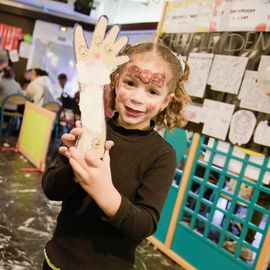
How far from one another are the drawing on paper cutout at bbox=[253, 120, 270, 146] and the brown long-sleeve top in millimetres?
1270

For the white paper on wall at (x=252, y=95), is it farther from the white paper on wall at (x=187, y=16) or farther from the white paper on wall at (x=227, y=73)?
the white paper on wall at (x=187, y=16)

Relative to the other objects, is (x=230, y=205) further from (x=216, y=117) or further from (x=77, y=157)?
(x=77, y=157)

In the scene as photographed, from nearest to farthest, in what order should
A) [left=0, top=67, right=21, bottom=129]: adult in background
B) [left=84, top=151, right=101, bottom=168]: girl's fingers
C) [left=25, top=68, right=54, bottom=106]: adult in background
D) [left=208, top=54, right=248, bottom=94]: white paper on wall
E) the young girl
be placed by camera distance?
1. [left=84, top=151, right=101, bottom=168]: girl's fingers
2. the young girl
3. [left=208, top=54, right=248, bottom=94]: white paper on wall
4. [left=0, top=67, right=21, bottom=129]: adult in background
5. [left=25, top=68, right=54, bottom=106]: adult in background

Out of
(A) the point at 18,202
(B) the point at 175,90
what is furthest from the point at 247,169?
(A) the point at 18,202

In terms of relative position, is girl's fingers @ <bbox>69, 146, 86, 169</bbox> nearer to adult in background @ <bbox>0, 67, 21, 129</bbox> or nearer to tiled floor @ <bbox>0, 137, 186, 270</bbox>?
tiled floor @ <bbox>0, 137, 186, 270</bbox>

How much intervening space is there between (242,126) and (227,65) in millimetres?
464

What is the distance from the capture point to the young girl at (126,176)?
2.40 ft

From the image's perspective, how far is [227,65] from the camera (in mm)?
2062

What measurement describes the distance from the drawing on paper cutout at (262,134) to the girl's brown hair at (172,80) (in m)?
1.08

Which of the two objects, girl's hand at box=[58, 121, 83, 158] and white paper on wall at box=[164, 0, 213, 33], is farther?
white paper on wall at box=[164, 0, 213, 33]

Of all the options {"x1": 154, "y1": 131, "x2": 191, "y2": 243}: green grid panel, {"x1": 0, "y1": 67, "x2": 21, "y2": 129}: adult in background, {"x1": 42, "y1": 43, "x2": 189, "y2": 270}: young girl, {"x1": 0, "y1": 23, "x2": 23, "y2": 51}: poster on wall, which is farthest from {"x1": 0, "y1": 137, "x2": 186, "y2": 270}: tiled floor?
{"x1": 0, "y1": 23, "x2": 23, "y2": 51}: poster on wall

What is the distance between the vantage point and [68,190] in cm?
73

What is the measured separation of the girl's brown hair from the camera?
79 centimetres

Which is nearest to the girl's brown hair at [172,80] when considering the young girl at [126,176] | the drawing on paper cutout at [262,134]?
the young girl at [126,176]
